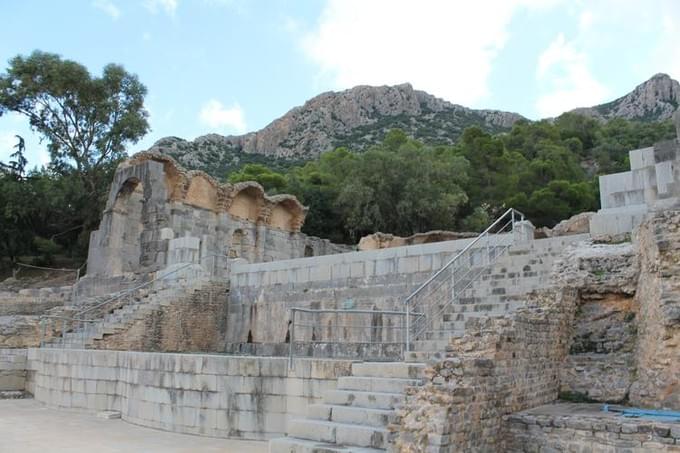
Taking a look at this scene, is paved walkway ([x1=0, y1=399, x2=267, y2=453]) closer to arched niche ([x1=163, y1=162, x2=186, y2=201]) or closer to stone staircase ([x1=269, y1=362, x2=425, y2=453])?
stone staircase ([x1=269, y1=362, x2=425, y2=453])

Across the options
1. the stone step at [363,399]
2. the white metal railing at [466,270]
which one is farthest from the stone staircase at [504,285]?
the stone step at [363,399]

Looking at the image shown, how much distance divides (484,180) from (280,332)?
27.6 metres

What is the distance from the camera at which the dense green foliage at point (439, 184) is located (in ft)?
109

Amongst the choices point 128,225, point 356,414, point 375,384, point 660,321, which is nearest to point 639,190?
point 660,321

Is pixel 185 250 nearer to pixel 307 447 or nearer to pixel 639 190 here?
pixel 307 447

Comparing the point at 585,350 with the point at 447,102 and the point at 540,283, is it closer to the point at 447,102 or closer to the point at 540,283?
the point at 540,283

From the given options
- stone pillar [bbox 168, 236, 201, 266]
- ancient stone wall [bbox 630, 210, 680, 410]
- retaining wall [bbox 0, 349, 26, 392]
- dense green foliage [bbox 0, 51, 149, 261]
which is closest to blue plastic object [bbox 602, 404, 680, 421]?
ancient stone wall [bbox 630, 210, 680, 410]

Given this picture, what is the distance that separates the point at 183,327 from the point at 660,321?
12738 millimetres

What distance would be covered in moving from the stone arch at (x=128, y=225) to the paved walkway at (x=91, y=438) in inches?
551

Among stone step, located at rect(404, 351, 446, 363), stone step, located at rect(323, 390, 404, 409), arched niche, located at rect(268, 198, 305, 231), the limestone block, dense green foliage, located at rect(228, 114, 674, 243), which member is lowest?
stone step, located at rect(323, 390, 404, 409)

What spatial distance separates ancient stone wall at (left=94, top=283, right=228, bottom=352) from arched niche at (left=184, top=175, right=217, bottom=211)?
1004cm

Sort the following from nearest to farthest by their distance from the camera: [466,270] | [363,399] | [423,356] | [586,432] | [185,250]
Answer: [586,432] < [363,399] < [423,356] < [466,270] < [185,250]

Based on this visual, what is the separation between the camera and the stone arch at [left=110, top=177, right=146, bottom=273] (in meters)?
25.2

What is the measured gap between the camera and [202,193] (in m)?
26.9
